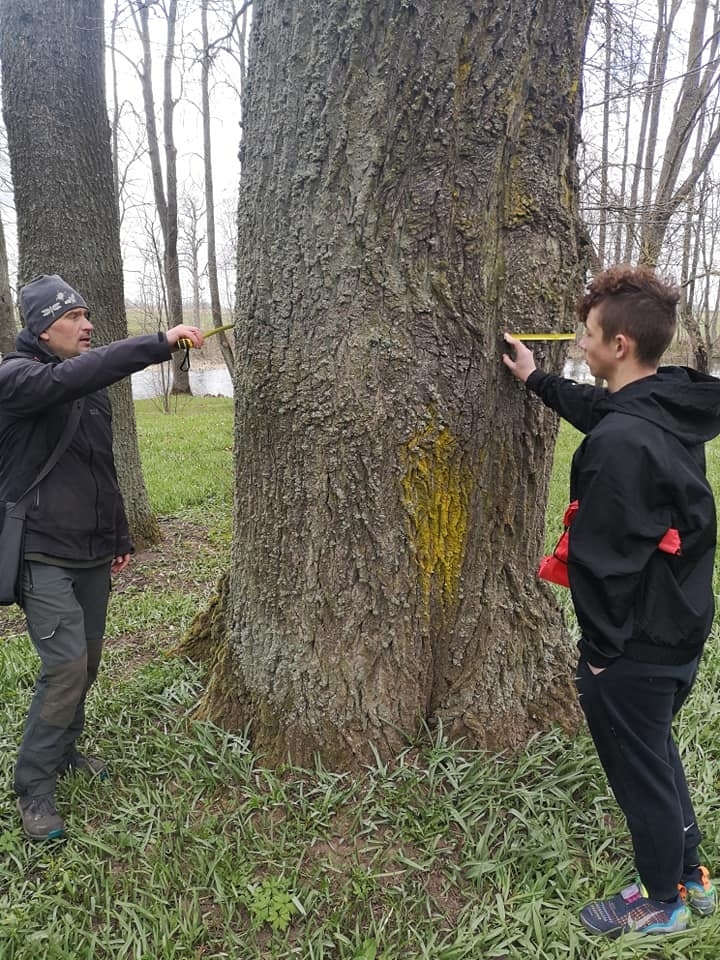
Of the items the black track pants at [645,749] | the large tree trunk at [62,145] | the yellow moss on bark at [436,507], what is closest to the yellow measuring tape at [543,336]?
the yellow moss on bark at [436,507]

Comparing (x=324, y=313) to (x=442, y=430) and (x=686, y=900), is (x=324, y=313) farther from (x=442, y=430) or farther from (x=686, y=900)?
(x=686, y=900)

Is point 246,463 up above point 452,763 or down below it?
above

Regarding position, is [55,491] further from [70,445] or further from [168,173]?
[168,173]

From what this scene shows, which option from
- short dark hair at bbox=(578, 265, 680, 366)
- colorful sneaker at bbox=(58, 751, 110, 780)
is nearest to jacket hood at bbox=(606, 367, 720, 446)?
short dark hair at bbox=(578, 265, 680, 366)

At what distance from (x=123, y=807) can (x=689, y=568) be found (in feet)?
7.05

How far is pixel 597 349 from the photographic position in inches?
76.9

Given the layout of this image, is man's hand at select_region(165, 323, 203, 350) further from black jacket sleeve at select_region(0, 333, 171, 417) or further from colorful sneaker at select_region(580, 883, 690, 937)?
colorful sneaker at select_region(580, 883, 690, 937)

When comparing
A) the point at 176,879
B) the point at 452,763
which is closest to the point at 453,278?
the point at 452,763

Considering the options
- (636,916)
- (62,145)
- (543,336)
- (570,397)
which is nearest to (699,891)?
(636,916)

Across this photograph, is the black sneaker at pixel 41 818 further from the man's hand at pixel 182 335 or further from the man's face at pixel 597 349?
the man's face at pixel 597 349

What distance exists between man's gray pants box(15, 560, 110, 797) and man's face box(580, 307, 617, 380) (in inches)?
80.9

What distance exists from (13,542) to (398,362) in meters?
1.54

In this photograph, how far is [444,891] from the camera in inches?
83.0

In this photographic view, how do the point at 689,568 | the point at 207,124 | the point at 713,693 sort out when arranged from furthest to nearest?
1. the point at 207,124
2. the point at 713,693
3. the point at 689,568
